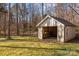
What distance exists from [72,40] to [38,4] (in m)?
0.73

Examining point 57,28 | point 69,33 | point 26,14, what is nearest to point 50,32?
point 57,28

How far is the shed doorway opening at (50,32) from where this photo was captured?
416cm

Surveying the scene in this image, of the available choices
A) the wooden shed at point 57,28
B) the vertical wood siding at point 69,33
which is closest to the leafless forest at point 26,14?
the wooden shed at point 57,28

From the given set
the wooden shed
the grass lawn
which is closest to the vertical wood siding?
the wooden shed

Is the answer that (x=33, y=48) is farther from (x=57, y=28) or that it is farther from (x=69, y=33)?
(x=69, y=33)

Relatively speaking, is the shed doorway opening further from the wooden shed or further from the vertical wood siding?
the vertical wood siding

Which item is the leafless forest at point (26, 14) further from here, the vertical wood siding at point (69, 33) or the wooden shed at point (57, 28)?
the vertical wood siding at point (69, 33)

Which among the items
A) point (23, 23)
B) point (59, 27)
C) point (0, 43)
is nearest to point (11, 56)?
point (0, 43)

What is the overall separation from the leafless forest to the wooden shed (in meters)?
0.07

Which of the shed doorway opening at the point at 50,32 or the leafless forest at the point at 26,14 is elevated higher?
the leafless forest at the point at 26,14

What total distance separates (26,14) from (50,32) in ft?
1.47

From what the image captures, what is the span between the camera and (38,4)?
13.7 ft

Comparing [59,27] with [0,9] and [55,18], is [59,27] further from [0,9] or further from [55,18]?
[0,9]

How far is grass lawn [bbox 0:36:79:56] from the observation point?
4.16m
